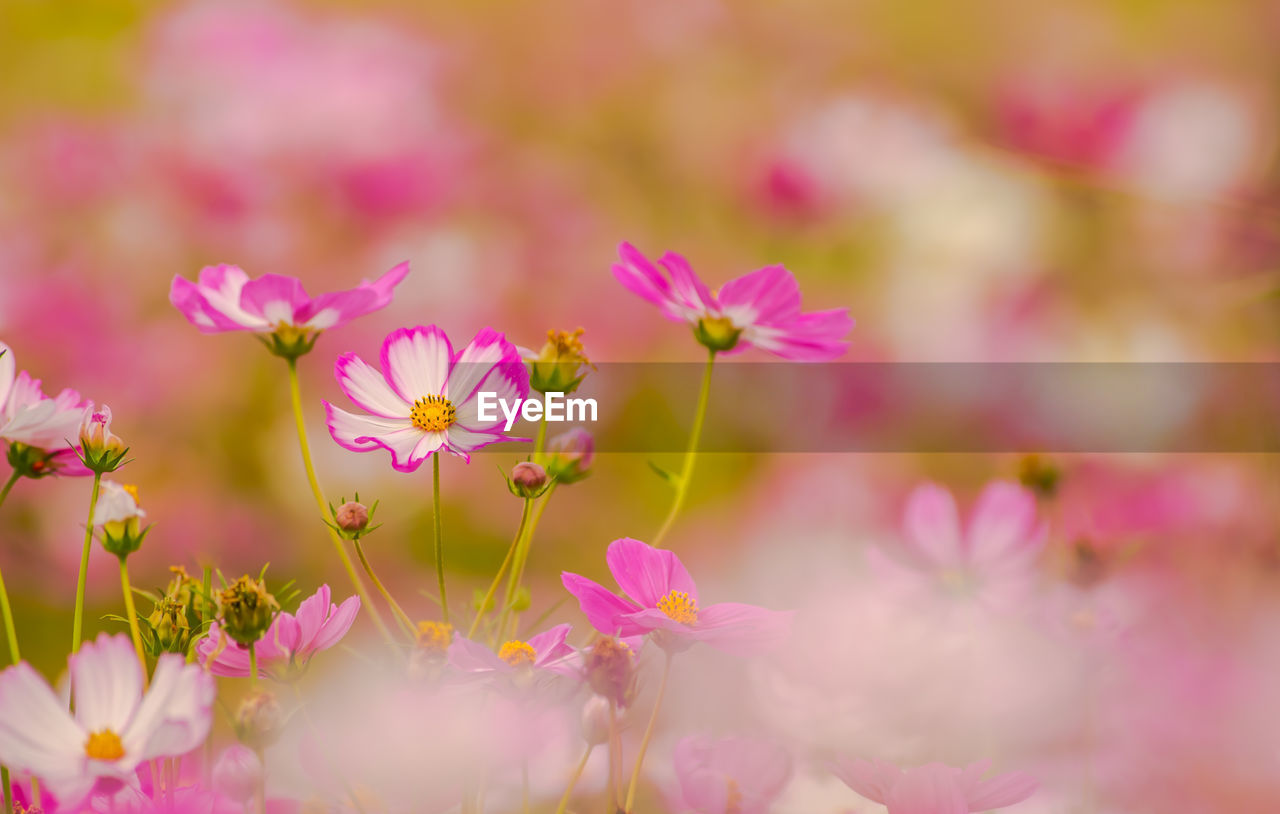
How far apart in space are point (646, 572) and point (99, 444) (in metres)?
0.10

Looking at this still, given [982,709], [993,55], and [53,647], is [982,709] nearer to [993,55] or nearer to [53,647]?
[53,647]

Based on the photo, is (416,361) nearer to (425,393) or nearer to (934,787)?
(425,393)

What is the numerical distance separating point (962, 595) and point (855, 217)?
683mm

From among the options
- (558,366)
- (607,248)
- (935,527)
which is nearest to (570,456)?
(558,366)

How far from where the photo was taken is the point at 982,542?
280 mm

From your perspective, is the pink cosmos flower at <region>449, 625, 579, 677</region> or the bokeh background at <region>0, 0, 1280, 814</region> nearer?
the pink cosmos flower at <region>449, 625, 579, 677</region>

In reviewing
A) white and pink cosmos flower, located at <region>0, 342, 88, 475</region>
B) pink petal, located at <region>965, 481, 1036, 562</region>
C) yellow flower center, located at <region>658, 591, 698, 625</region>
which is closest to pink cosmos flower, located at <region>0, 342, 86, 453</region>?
white and pink cosmos flower, located at <region>0, 342, 88, 475</region>

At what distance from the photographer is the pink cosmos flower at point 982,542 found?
0.90 ft

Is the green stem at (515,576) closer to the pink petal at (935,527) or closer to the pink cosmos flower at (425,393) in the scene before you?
the pink cosmos flower at (425,393)

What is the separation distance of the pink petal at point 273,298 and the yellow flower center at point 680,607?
8 centimetres

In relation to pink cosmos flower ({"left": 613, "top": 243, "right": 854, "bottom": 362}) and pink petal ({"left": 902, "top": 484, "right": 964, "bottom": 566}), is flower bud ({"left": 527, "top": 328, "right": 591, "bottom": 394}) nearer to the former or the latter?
pink cosmos flower ({"left": 613, "top": 243, "right": 854, "bottom": 362})

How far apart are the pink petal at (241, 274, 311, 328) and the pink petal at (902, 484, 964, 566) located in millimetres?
167

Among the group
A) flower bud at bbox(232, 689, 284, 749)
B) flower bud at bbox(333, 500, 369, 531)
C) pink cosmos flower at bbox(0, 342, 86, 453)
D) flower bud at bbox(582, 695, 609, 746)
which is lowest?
flower bud at bbox(582, 695, 609, 746)

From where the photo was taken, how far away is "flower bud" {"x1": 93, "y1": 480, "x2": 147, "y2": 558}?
0.17 m
